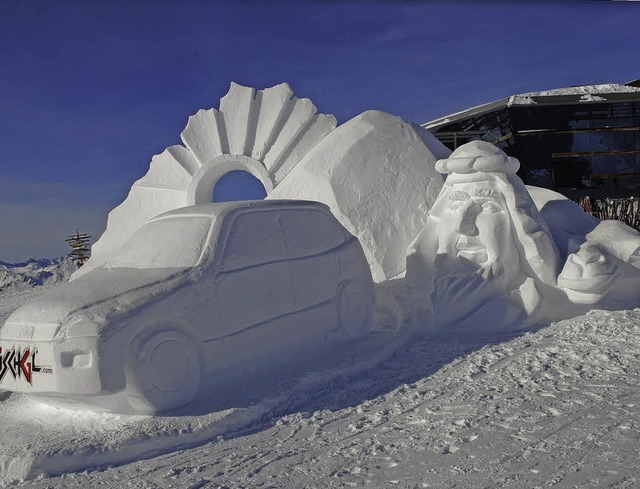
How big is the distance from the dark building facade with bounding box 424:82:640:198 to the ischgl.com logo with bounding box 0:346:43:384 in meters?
18.8

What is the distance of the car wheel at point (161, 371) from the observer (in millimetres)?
4660

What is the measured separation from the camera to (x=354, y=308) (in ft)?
21.6

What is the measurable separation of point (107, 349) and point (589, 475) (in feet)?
10.3

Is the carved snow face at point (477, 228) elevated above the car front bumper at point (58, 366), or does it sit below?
above

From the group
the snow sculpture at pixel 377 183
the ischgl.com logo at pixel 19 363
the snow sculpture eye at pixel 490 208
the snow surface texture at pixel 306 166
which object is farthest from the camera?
the snow surface texture at pixel 306 166

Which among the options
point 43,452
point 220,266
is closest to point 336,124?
point 220,266

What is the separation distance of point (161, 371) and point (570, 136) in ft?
66.6

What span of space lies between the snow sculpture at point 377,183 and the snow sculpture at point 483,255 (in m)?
1.23

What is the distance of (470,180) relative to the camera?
7.60 metres

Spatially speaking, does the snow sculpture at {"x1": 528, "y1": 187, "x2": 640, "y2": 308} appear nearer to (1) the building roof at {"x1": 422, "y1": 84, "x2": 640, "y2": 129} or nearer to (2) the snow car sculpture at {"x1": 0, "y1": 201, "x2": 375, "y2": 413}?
(2) the snow car sculpture at {"x1": 0, "y1": 201, "x2": 375, "y2": 413}

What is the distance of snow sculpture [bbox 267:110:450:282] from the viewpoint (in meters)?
8.94

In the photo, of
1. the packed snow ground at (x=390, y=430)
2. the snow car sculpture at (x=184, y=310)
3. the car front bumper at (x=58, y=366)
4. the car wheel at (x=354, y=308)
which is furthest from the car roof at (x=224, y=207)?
the car front bumper at (x=58, y=366)

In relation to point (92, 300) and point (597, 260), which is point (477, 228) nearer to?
point (597, 260)

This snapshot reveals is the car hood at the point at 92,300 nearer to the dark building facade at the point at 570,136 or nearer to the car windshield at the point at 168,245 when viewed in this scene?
the car windshield at the point at 168,245
